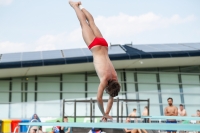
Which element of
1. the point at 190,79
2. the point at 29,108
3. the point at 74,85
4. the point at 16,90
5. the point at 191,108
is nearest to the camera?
the point at 29,108

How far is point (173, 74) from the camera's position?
23562 mm

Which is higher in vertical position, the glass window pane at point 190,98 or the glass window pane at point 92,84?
the glass window pane at point 92,84

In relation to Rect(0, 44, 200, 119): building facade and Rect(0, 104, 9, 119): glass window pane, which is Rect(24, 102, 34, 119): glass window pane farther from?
Rect(0, 104, 9, 119): glass window pane

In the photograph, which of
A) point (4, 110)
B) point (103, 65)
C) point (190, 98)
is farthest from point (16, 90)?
point (103, 65)

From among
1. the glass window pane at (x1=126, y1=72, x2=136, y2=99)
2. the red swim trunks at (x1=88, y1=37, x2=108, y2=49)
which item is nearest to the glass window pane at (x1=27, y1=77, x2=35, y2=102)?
the glass window pane at (x1=126, y1=72, x2=136, y2=99)

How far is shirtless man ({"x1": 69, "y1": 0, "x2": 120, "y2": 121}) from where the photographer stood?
5375mm

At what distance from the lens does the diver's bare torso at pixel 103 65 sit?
539cm

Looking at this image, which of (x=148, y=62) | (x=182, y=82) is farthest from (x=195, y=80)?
(x=148, y=62)

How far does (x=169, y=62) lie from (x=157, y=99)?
2911 mm

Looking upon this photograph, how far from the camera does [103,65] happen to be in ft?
18.1

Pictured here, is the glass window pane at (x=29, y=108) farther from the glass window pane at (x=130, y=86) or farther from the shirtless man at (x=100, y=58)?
the shirtless man at (x=100, y=58)

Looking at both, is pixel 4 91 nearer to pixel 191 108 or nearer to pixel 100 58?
pixel 191 108

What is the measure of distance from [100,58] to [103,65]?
0.20 m

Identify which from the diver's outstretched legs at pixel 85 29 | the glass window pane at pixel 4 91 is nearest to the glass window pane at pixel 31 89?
the glass window pane at pixel 4 91
